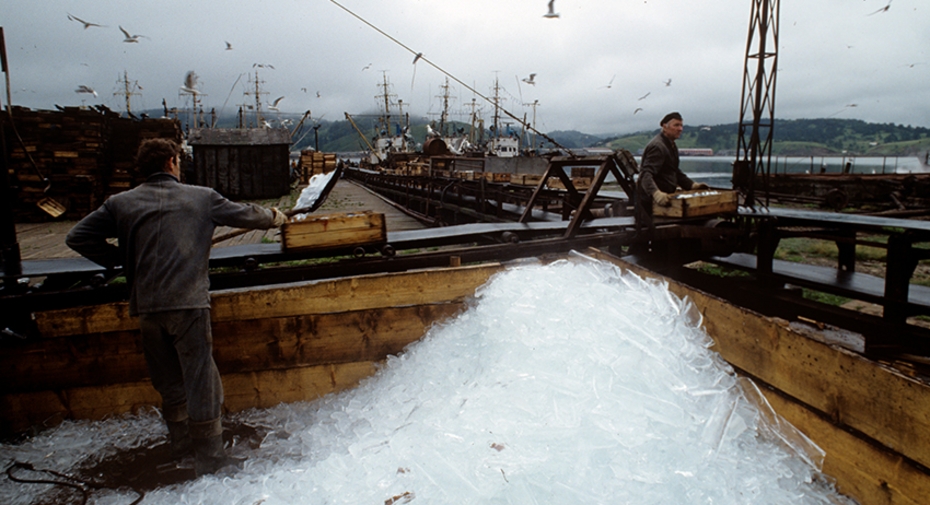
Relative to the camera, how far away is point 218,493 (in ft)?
8.41

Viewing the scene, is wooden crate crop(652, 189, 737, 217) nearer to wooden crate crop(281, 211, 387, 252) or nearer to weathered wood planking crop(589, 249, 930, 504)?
weathered wood planking crop(589, 249, 930, 504)

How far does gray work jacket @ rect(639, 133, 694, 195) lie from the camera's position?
190 inches

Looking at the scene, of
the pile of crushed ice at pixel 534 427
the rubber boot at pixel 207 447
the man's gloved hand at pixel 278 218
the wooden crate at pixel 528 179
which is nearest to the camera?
the pile of crushed ice at pixel 534 427

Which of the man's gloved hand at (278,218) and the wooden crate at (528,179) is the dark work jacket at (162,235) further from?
the wooden crate at (528,179)

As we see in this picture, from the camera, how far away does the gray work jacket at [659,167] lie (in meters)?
4.82

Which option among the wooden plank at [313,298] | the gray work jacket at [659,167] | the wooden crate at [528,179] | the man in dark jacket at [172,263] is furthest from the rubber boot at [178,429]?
the wooden crate at [528,179]

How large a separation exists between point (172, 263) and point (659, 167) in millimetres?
4501

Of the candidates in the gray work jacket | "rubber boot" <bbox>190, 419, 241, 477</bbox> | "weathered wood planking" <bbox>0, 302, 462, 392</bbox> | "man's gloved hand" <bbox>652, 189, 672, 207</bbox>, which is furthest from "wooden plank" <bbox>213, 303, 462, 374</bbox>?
the gray work jacket

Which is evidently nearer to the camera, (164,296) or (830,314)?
(164,296)

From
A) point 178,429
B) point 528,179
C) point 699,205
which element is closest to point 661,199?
point 699,205

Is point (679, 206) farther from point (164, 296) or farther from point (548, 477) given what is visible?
point (164, 296)

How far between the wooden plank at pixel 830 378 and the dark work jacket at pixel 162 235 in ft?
9.77

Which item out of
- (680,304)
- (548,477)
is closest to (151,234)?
(548,477)

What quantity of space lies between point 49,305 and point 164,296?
1.13m
